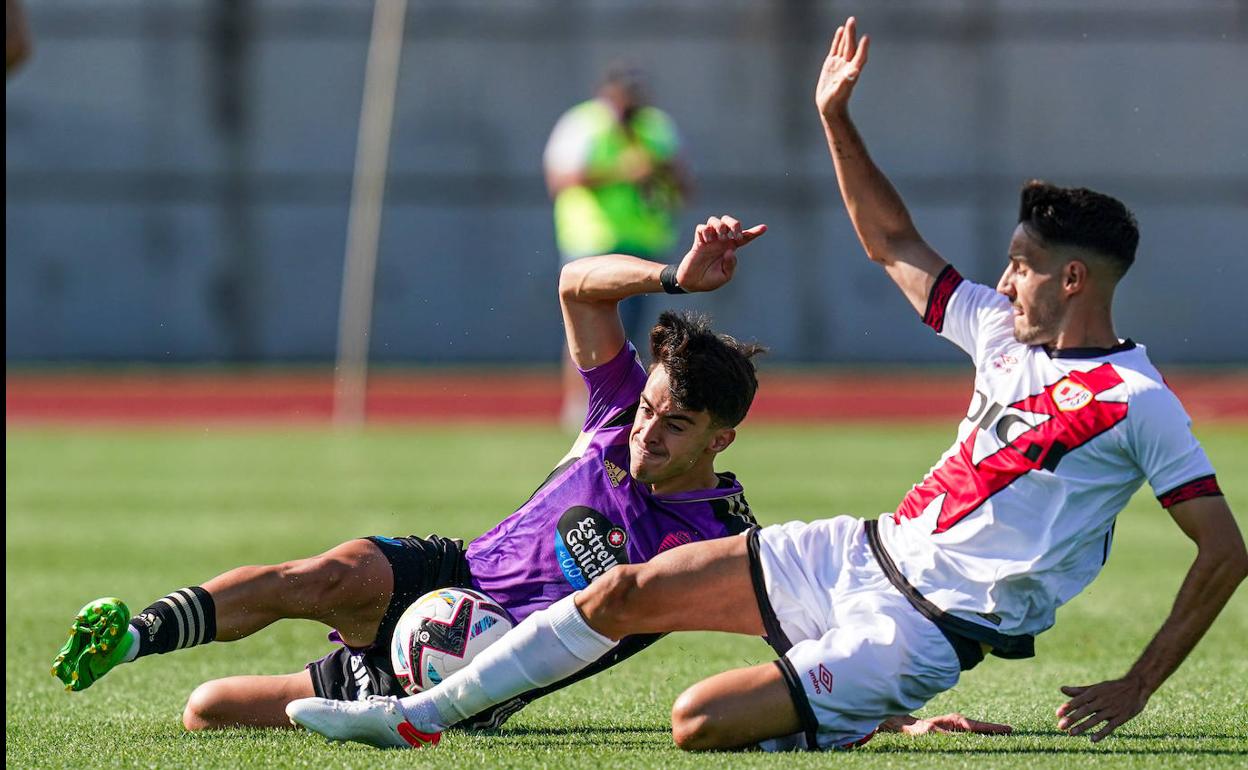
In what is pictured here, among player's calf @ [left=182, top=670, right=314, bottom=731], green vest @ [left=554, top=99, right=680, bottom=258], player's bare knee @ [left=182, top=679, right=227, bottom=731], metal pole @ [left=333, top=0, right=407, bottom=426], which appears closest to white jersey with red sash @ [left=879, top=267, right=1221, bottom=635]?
player's calf @ [left=182, top=670, right=314, bottom=731]

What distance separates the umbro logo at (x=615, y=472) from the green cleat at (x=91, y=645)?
1431 mm

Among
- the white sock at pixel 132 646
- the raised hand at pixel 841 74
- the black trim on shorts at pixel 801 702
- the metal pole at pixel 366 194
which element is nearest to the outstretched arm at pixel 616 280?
the raised hand at pixel 841 74

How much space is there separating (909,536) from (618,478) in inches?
36.6

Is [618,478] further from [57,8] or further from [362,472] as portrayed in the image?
[57,8]

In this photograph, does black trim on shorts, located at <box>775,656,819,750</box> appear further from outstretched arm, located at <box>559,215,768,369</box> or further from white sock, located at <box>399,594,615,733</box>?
outstretched arm, located at <box>559,215,768,369</box>

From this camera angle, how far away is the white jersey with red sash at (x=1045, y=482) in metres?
4.41

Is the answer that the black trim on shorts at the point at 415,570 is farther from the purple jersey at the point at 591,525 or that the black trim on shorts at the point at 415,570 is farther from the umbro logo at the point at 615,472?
the umbro logo at the point at 615,472

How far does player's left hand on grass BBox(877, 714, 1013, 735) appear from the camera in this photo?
4.95m

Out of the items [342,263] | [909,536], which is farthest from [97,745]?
[342,263]

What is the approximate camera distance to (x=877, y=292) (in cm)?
2573

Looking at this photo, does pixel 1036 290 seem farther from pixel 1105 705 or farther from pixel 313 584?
pixel 313 584

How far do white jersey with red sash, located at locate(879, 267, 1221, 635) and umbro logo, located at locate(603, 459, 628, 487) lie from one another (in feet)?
2.92

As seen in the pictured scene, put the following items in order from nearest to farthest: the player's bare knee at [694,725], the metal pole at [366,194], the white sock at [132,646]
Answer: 1. the player's bare knee at [694,725]
2. the white sock at [132,646]
3. the metal pole at [366,194]

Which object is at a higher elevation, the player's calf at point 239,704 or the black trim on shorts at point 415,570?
the black trim on shorts at point 415,570
